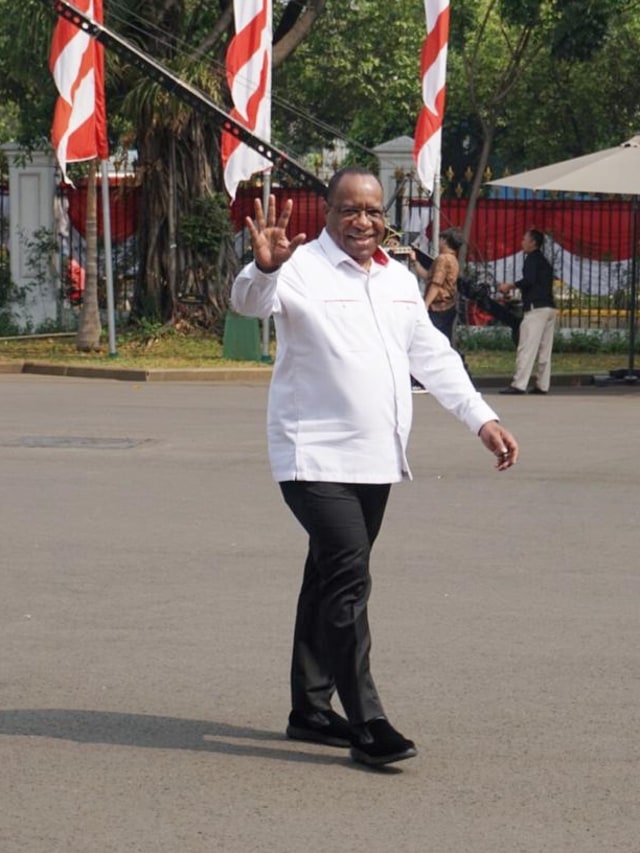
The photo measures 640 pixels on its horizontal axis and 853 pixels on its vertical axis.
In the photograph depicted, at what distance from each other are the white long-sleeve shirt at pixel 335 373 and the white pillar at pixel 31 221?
21.5 meters

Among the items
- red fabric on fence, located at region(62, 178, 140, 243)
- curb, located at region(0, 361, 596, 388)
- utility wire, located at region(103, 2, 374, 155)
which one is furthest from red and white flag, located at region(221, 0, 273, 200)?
red fabric on fence, located at region(62, 178, 140, 243)

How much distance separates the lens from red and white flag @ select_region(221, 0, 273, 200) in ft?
69.2

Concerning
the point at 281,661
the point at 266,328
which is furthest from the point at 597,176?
the point at 281,661

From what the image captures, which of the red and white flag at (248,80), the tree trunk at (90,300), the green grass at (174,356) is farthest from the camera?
the tree trunk at (90,300)

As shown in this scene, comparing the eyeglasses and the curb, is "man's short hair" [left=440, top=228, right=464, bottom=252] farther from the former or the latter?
the eyeglasses

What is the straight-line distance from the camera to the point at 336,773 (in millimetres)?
5695

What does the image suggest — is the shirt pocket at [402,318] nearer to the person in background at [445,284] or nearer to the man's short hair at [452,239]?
the person in background at [445,284]

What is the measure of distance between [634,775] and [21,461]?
8542mm

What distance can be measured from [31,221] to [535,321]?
9.73 m

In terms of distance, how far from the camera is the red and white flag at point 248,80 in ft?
69.2

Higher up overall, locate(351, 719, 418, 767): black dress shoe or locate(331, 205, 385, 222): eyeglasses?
locate(331, 205, 385, 222): eyeglasses

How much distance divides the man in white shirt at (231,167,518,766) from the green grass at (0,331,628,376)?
15.8 meters

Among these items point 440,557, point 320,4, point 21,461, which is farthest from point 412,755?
point 320,4

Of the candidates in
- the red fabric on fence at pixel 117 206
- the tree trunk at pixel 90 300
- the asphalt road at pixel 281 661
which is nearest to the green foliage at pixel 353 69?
the red fabric on fence at pixel 117 206
